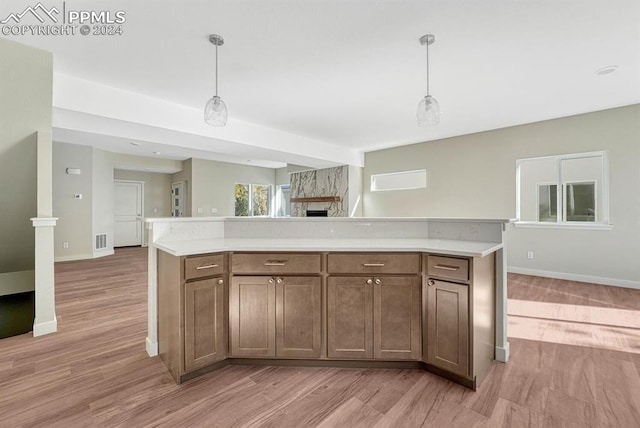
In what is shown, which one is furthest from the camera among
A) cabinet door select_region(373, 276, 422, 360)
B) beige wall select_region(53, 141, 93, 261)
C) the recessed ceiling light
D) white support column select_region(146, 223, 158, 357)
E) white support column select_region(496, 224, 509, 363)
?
beige wall select_region(53, 141, 93, 261)

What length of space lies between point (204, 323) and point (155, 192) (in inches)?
330

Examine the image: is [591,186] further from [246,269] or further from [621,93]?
[246,269]

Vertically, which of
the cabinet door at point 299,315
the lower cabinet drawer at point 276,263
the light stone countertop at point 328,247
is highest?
the light stone countertop at point 328,247

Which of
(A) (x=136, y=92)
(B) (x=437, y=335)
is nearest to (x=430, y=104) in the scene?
(B) (x=437, y=335)

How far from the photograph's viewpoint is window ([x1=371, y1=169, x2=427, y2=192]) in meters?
6.55

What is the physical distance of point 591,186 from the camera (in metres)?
4.84

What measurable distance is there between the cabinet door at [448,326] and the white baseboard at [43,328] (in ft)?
11.2

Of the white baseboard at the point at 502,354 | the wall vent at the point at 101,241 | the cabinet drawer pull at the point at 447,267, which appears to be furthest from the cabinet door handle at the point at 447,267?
the wall vent at the point at 101,241

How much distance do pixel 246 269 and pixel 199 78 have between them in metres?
2.51

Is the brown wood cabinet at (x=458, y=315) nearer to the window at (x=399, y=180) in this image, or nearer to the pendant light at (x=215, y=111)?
the pendant light at (x=215, y=111)

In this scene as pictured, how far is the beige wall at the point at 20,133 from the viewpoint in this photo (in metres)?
2.77

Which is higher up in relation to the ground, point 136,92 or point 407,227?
point 136,92

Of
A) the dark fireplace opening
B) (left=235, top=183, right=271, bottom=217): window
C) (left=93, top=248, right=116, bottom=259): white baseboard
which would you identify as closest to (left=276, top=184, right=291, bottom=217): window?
(left=235, top=183, right=271, bottom=217): window

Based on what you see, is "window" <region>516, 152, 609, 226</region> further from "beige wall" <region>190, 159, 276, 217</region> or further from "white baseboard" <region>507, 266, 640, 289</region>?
"beige wall" <region>190, 159, 276, 217</region>
